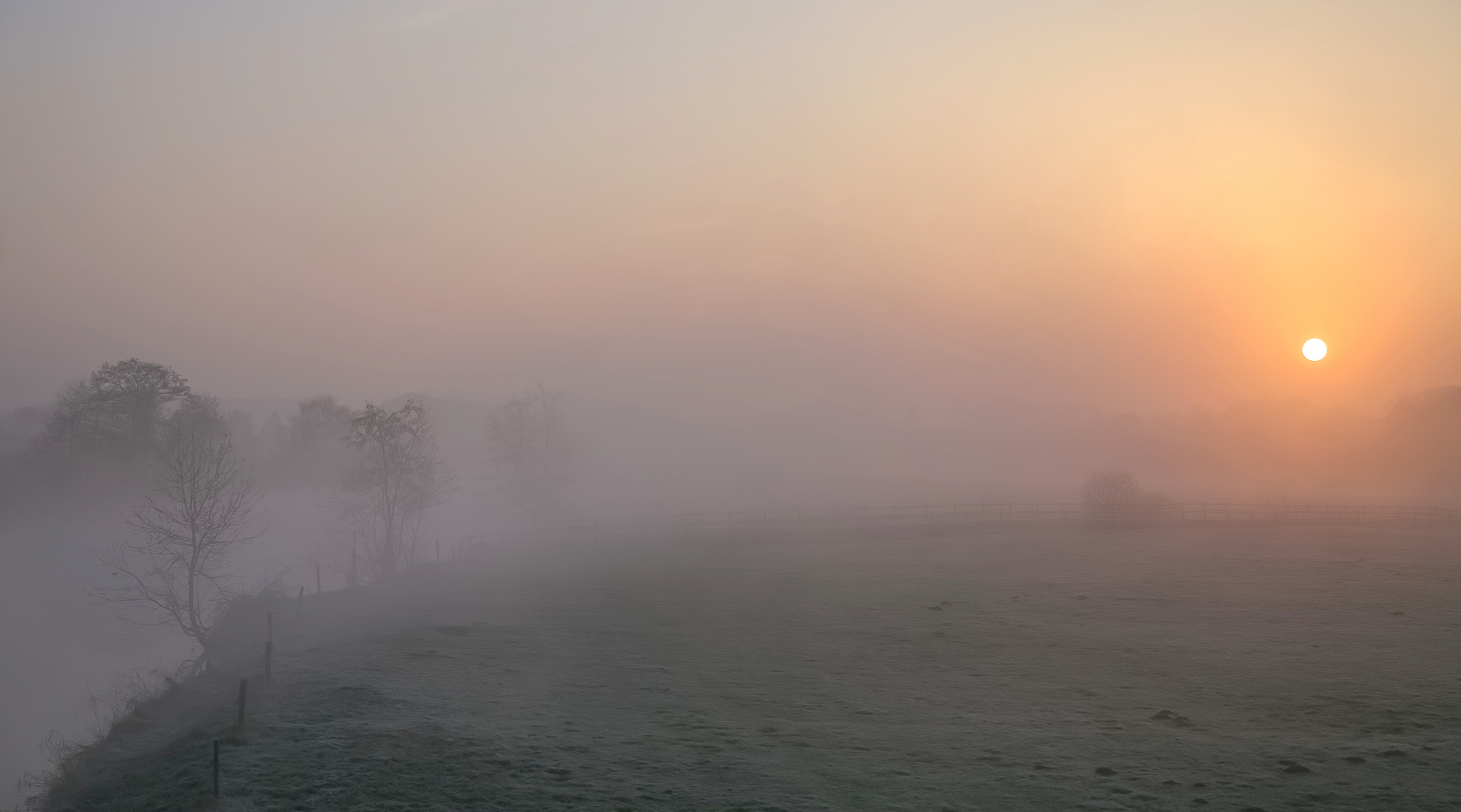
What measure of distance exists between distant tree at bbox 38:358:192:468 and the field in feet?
86.9

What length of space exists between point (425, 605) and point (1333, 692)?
98.3 ft

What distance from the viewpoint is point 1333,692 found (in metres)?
20.5

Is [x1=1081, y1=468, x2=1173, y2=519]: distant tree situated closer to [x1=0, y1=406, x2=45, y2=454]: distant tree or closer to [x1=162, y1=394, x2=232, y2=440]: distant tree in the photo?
[x1=162, y1=394, x2=232, y2=440]: distant tree

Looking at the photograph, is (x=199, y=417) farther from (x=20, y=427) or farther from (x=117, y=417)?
(x=20, y=427)

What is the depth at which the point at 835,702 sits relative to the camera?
67.3 feet

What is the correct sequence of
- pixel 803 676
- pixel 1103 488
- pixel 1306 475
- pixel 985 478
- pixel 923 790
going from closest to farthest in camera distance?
pixel 923 790 < pixel 803 676 < pixel 1103 488 < pixel 1306 475 < pixel 985 478

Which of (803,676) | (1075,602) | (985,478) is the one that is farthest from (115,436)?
(985,478)

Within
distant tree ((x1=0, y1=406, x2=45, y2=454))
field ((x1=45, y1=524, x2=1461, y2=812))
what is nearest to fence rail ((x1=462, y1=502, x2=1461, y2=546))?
field ((x1=45, y1=524, x2=1461, y2=812))

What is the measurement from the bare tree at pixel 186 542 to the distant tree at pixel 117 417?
2.61m

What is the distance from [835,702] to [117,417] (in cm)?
5387

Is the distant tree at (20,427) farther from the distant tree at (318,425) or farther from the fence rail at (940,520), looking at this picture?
the fence rail at (940,520)

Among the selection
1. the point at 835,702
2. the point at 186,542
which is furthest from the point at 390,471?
the point at 835,702

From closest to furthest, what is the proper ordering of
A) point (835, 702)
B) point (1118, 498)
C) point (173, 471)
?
point (835, 702) → point (173, 471) → point (1118, 498)

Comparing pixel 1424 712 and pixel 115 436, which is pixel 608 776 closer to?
pixel 1424 712
